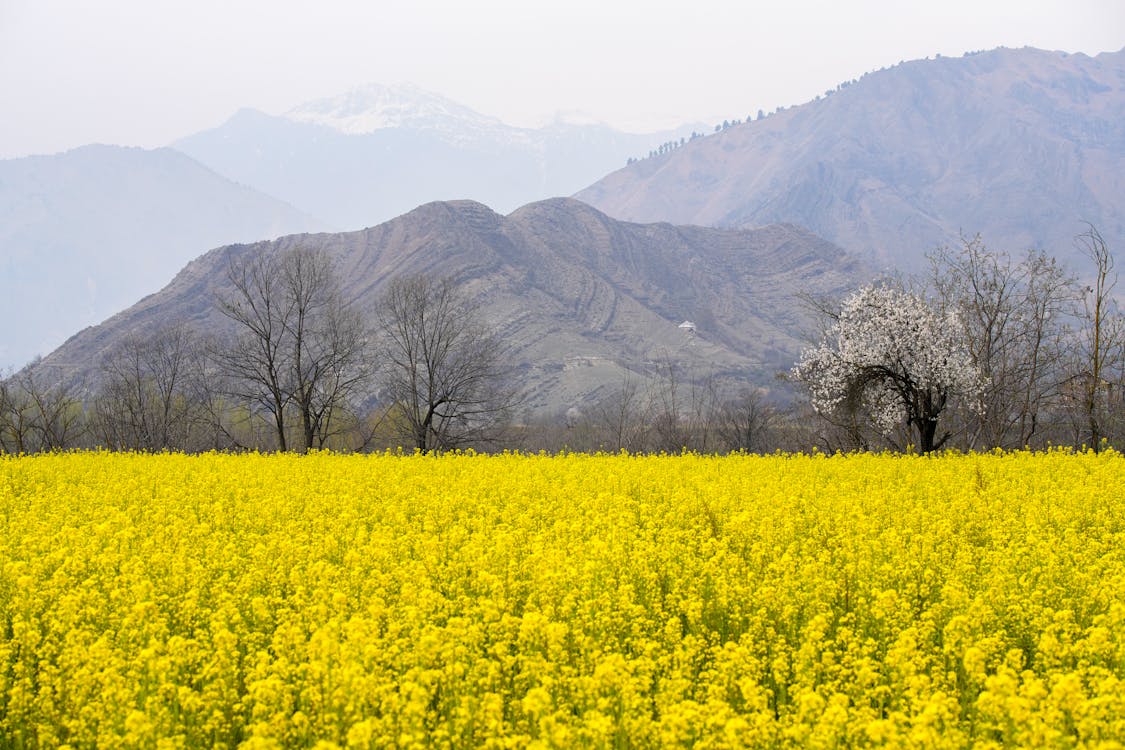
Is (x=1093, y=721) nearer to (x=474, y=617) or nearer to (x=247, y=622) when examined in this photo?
(x=474, y=617)

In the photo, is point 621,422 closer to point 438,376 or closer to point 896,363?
point 438,376

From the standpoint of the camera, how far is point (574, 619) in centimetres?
738

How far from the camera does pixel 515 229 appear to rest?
630 feet

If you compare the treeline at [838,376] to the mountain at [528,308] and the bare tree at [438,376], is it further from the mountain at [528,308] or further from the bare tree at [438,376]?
the mountain at [528,308]

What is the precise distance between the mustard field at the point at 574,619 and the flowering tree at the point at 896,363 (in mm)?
13612

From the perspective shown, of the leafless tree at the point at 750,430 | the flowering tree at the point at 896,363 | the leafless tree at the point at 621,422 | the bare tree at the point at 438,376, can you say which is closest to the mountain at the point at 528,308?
the leafless tree at the point at 621,422

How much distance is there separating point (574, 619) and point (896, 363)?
24074 millimetres

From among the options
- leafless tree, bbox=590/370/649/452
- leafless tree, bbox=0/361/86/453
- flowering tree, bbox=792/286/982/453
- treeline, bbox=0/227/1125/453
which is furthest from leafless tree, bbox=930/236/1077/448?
leafless tree, bbox=0/361/86/453

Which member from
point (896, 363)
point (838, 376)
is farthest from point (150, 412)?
point (896, 363)

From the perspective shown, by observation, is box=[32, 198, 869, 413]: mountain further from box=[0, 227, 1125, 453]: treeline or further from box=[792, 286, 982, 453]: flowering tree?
box=[792, 286, 982, 453]: flowering tree

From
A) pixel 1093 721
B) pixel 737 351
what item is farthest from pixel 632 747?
pixel 737 351

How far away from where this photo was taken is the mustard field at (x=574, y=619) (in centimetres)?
513


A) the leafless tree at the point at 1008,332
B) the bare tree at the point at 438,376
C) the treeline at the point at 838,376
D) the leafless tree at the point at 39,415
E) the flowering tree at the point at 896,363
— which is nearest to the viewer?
the flowering tree at the point at 896,363

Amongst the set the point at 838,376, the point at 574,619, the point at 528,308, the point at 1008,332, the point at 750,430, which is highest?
the point at 528,308
